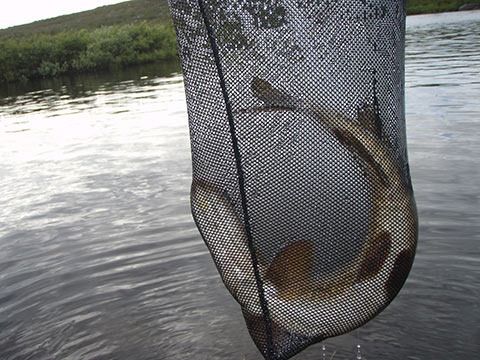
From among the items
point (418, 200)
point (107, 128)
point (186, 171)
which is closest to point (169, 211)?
point (186, 171)

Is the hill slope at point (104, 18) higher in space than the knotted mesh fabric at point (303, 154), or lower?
higher

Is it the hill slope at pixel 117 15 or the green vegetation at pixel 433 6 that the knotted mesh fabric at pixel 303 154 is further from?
the green vegetation at pixel 433 6

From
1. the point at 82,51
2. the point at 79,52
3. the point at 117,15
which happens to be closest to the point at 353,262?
the point at 79,52

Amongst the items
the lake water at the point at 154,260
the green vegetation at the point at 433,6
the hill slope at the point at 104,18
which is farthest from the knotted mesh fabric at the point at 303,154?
the hill slope at the point at 104,18

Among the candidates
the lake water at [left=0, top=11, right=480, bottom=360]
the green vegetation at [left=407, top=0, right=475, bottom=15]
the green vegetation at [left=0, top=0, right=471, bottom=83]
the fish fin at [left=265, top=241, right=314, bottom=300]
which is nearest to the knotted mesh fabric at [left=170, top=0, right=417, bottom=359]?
the fish fin at [left=265, top=241, right=314, bottom=300]

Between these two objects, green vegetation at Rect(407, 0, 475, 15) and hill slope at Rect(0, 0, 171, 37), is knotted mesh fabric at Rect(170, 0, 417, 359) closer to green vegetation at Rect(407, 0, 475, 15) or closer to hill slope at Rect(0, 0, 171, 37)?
green vegetation at Rect(407, 0, 475, 15)
